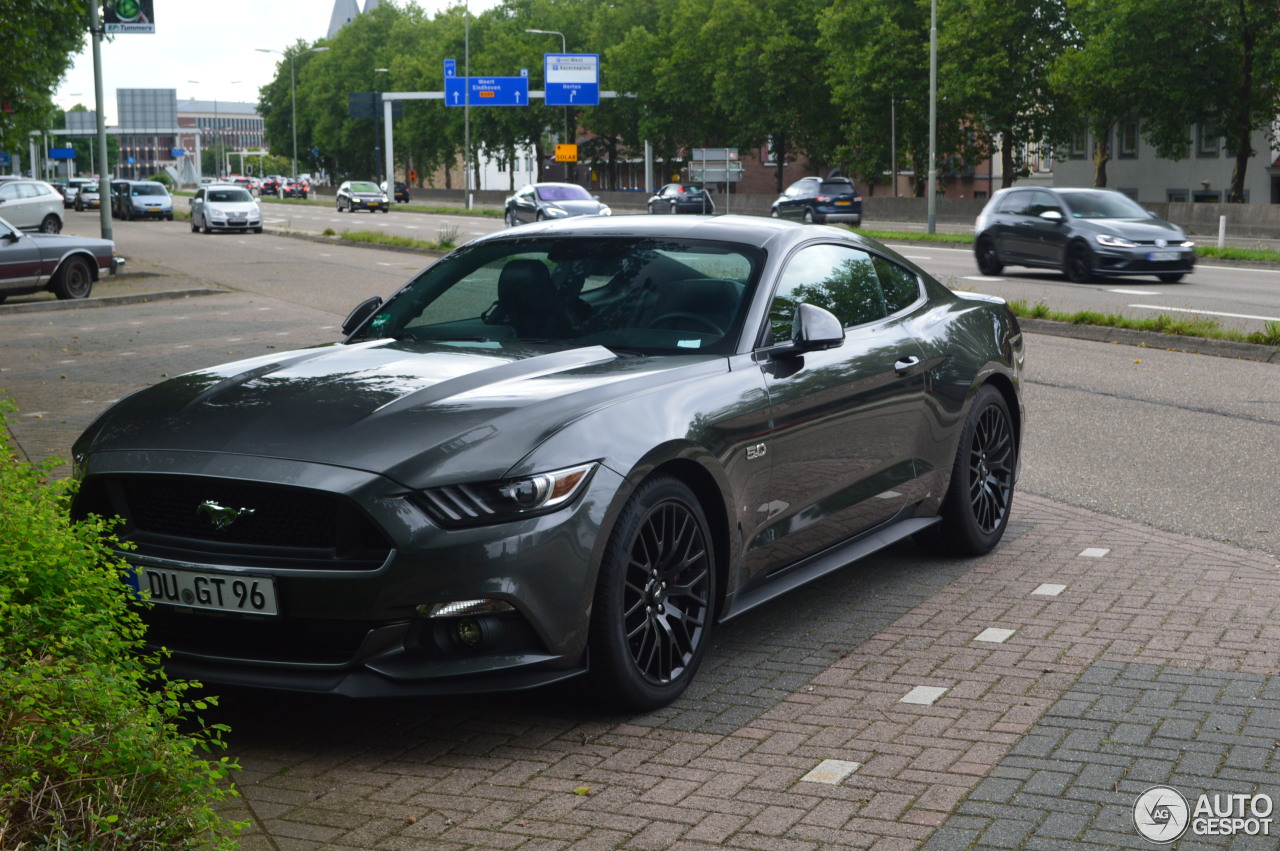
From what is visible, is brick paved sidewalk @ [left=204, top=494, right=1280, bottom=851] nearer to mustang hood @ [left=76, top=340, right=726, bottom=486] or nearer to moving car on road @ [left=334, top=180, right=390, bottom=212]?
mustang hood @ [left=76, top=340, right=726, bottom=486]

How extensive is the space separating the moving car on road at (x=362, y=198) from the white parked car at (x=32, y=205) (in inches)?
1221

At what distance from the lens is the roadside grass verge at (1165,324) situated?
14547 millimetres

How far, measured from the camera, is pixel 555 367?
4770 mm

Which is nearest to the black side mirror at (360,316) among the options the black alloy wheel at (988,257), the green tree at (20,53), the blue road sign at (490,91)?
the green tree at (20,53)

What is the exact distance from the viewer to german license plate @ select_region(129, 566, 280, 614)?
399 cm

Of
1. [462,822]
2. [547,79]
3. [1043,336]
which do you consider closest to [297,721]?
[462,822]

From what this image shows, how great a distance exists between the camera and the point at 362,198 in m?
72.6

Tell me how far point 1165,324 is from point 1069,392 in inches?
163

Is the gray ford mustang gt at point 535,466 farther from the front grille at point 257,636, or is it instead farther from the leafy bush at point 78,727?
the leafy bush at point 78,727

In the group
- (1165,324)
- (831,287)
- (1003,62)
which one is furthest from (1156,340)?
(1003,62)

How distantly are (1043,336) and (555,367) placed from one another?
40.9 ft

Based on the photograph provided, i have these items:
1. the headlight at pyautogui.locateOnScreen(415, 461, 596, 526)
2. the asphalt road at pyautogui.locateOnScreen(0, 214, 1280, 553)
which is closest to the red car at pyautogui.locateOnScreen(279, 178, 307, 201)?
the asphalt road at pyautogui.locateOnScreen(0, 214, 1280, 553)

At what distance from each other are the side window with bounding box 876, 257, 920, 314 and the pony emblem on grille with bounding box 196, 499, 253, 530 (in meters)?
3.07

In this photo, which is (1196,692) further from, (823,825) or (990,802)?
(823,825)
